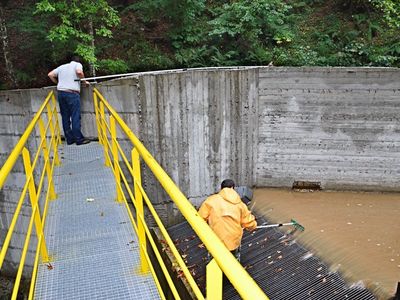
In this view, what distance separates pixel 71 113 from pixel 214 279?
23.6ft

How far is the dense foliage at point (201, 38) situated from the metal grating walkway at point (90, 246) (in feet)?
25.4

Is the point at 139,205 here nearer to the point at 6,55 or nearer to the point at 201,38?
the point at 6,55

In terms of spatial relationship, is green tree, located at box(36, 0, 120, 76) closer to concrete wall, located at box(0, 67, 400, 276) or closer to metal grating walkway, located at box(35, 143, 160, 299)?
concrete wall, located at box(0, 67, 400, 276)

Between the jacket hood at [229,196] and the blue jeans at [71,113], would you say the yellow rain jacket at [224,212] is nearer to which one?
the jacket hood at [229,196]

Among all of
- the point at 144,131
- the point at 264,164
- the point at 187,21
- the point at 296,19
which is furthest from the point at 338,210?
the point at 296,19

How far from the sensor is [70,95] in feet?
26.5

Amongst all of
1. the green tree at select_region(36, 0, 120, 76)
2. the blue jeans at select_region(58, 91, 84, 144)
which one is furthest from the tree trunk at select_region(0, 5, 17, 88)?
the blue jeans at select_region(58, 91, 84, 144)

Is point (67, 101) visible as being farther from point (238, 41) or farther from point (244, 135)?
point (238, 41)

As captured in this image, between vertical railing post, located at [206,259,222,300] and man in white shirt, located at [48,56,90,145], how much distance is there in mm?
7033

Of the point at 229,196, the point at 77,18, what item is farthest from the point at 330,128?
the point at 77,18

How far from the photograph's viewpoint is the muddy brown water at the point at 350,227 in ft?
22.4

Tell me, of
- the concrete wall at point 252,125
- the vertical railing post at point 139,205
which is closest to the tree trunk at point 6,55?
the concrete wall at point 252,125

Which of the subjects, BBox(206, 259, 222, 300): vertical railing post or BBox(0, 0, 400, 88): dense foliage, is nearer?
BBox(206, 259, 222, 300): vertical railing post

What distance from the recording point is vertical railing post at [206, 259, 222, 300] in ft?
5.31
